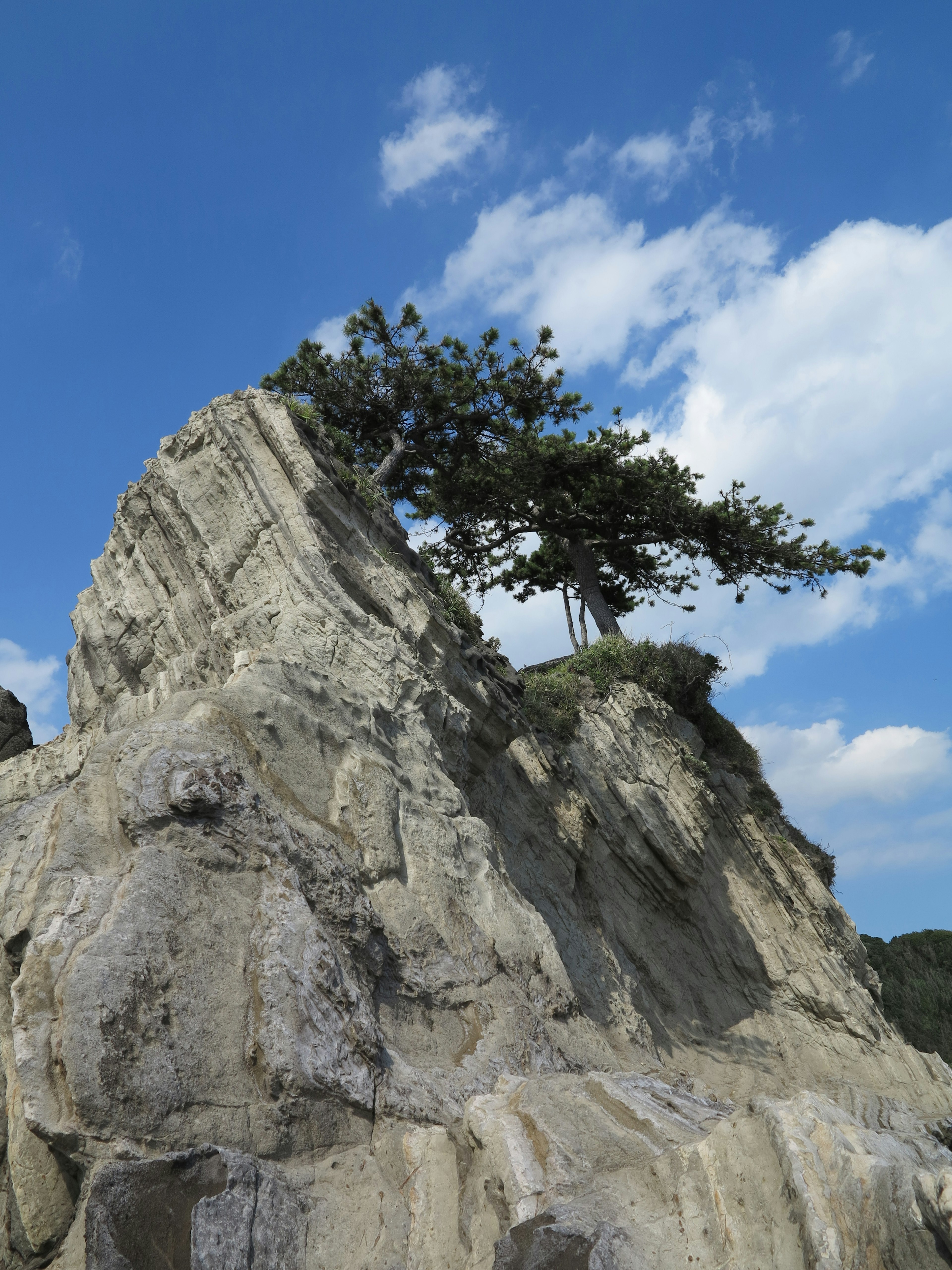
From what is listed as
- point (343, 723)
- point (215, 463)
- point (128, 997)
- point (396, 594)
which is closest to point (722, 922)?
point (396, 594)

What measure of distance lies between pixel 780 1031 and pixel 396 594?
11.8m

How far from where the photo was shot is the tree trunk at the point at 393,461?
66.8ft

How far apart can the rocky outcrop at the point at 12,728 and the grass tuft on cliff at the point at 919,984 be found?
75.8ft

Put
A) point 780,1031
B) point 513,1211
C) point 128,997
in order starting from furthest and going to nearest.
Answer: point 780,1031, point 128,997, point 513,1211

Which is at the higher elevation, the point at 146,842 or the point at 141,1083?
the point at 146,842

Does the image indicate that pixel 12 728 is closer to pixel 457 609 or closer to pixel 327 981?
pixel 457 609

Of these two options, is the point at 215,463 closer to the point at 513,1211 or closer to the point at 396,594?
the point at 396,594

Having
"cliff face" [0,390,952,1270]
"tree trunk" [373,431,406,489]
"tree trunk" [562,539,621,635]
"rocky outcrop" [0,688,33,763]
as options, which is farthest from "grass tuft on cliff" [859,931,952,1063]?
"rocky outcrop" [0,688,33,763]

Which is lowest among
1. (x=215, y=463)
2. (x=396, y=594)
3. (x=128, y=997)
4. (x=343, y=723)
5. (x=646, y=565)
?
(x=128, y=997)

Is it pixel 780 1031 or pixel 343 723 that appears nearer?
pixel 343 723

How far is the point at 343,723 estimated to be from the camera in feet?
30.7

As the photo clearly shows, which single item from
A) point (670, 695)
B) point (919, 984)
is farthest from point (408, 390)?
point (919, 984)

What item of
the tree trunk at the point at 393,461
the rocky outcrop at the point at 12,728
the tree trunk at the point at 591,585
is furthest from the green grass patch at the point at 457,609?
the tree trunk at the point at 591,585

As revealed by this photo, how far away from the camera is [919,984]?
27.6 meters
